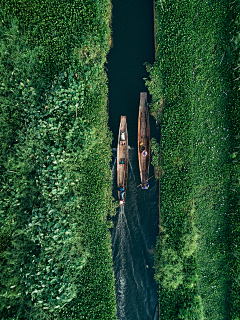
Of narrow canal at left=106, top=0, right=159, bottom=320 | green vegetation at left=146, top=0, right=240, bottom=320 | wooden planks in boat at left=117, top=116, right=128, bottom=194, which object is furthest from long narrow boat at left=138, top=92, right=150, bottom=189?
wooden planks in boat at left=117, top=116, right=128, bottom=194

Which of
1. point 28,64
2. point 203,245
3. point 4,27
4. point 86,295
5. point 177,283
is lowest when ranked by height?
point 86,295

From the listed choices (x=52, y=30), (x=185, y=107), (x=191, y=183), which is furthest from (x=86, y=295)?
(x=52, y=30)

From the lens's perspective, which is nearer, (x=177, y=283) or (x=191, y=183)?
(x=177, y=283)

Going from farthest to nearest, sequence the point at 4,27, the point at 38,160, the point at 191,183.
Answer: the point at 191,183
the point at 4,27
the point at 38,160

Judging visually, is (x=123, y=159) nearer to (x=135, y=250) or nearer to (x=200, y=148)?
(x=200, y=148)

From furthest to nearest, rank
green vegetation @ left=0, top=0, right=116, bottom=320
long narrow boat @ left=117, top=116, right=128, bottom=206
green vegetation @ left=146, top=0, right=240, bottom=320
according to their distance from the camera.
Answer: long narrow boat @ left=117, top=116, right=128, bottom=206 → green vegetation @ left=146, top=0, right=240, bottom=320 → green vegetation @ left=0, top=0, right=116, bottom=320

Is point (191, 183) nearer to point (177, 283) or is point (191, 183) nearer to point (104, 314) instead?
point (177, 283)

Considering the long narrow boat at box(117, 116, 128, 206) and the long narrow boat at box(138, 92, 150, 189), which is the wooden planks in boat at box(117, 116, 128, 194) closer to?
the long narrow boat at box(117, 116, 128, 206)

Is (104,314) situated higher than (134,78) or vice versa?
(134,78)
